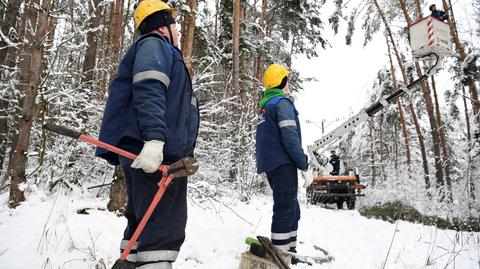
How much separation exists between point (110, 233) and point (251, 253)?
1500 millimetres

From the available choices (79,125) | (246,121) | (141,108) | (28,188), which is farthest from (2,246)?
→ (246,121)

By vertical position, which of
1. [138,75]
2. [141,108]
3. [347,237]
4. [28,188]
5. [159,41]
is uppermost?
[159,41]

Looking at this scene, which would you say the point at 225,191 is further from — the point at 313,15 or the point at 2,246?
the point at 313,15

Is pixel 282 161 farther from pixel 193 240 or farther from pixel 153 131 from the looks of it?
pixel 153 131

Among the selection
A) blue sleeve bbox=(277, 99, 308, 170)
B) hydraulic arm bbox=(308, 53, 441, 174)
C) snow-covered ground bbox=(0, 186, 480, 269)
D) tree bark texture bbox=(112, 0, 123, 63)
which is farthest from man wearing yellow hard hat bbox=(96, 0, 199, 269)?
hydraulic arm bbox=(308, 53, 441, 174)

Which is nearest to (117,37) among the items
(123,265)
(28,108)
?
(28,108)

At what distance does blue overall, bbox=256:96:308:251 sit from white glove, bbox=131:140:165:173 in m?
2.17

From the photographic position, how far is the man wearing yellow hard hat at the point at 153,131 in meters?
1.94

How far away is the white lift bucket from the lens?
18.2ft

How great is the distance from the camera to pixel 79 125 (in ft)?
17.5

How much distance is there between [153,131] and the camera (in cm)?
192

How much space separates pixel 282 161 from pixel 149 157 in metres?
2.25

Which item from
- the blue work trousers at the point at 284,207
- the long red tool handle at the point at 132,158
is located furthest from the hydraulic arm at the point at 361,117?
the long red tool handle at the point at 132,158

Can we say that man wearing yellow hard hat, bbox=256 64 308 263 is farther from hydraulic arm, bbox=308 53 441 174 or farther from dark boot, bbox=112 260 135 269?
hydraulic arm, bbox=308 53 441 174
